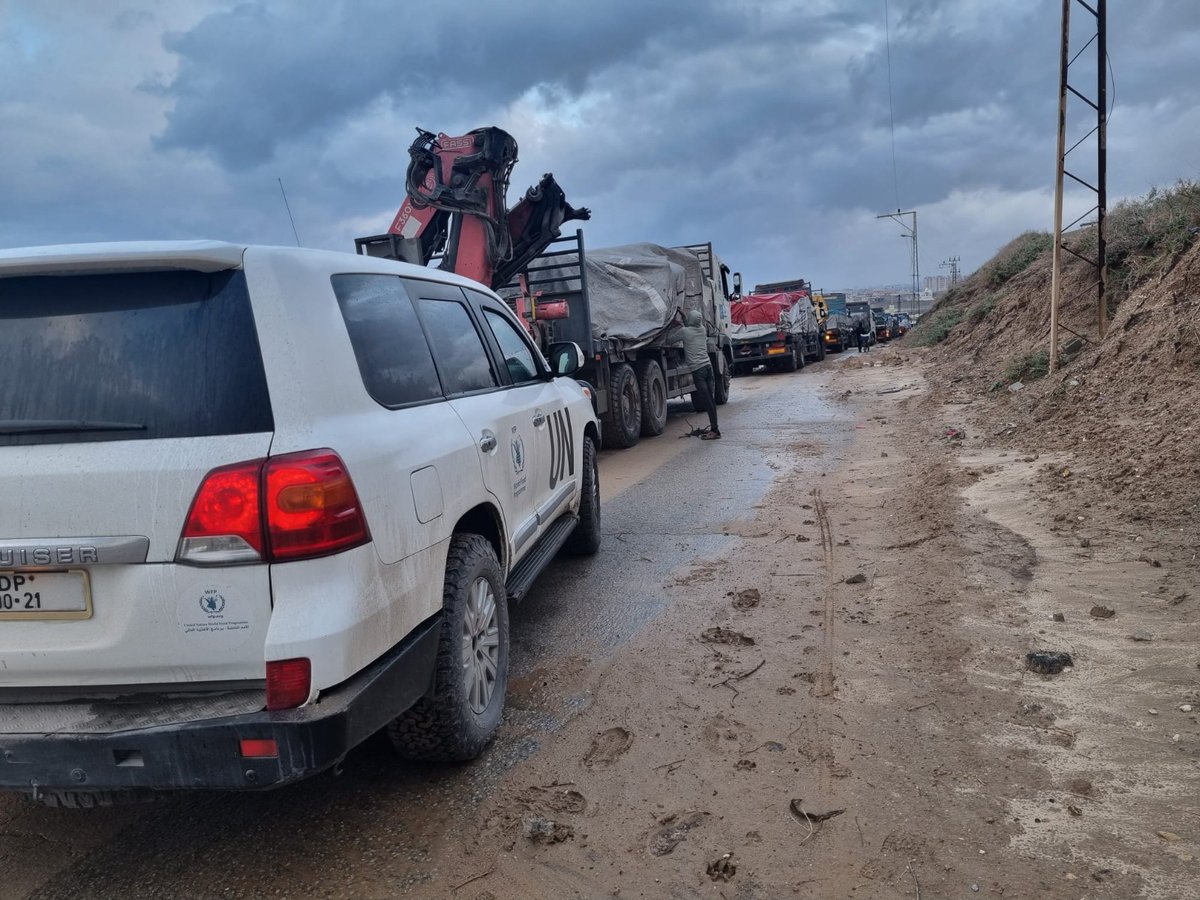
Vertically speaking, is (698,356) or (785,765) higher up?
Result: (698,356)

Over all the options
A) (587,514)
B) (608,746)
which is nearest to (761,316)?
(587,514)

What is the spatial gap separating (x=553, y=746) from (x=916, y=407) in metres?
12.1

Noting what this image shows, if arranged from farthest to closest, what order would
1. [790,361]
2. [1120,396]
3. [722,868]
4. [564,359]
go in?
[790,361], [1120,396], [564,359], [722,868]

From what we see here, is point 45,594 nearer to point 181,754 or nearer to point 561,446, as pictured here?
point 181,754

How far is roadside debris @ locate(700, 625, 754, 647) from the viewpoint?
179 inches

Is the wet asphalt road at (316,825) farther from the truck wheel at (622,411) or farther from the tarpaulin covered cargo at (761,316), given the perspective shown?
the tarpaulin covered cargo at (761,316)

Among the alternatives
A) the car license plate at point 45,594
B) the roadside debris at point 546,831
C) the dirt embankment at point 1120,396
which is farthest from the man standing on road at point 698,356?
the car license plate at point 45,594

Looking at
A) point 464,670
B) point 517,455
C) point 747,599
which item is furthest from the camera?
point 747,599

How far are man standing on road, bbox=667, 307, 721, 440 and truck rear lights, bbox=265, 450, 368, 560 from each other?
1046 centimetres

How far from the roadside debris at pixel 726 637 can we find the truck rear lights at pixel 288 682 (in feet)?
8.55

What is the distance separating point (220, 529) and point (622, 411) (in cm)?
Result: 983

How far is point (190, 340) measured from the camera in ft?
8.31

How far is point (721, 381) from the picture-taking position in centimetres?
1780

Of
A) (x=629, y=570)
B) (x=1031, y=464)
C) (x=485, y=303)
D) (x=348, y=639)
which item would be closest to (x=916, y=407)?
(x=1031, y=464)
